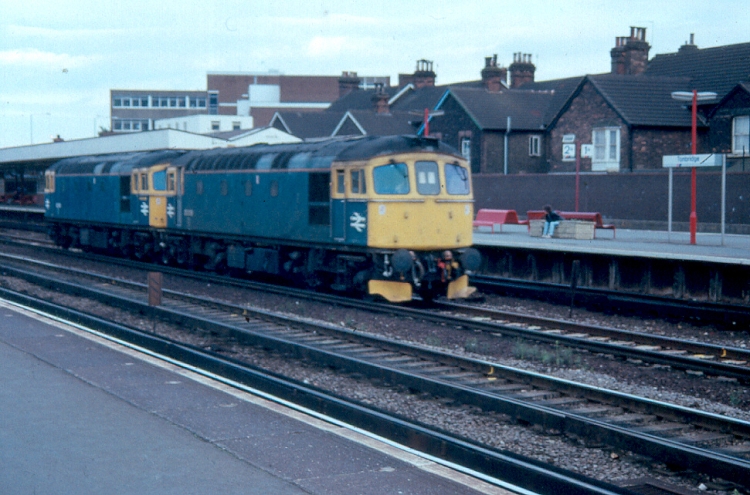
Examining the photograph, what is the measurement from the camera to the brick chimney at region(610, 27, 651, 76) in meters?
46.8

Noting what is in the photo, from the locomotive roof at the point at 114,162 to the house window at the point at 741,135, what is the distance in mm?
22709

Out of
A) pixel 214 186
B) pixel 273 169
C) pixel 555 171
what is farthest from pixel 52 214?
pixel 555 171

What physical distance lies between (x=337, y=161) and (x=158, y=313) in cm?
451

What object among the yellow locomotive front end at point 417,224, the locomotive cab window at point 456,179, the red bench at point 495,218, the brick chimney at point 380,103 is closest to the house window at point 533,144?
the brick chimney at point 380,103

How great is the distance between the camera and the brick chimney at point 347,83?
73.2 m

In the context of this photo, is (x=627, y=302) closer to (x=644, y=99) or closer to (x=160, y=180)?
(x=160, y=180)

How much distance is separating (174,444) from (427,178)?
10727mm

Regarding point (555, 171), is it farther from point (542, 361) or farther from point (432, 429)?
point (432, 429)

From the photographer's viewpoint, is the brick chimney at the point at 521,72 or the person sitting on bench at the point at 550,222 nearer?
the person sitting on bench at the point at 550,222

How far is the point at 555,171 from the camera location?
43.5 m

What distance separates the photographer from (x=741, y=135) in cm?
3684

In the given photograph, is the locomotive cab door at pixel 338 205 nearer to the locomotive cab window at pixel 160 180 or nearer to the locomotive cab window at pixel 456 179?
the locomotive cab window at pixel 456 179

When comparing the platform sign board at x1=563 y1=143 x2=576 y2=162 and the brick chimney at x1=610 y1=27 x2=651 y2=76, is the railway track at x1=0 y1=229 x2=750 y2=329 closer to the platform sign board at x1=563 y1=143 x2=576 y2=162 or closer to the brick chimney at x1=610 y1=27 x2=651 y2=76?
the platform sign board at x1=563 y1=143 x2=576 y2=162

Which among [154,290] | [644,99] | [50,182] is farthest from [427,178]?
[644,99]
